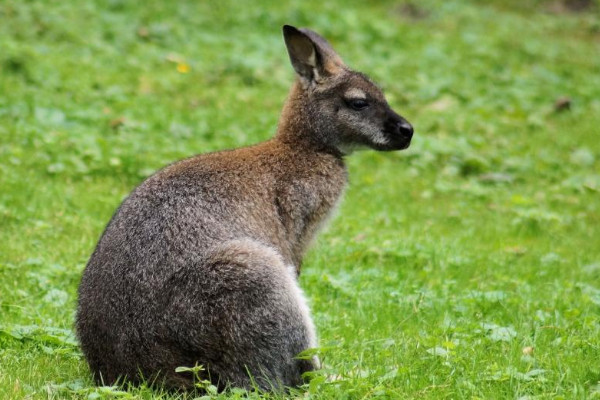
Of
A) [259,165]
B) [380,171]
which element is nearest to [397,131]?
[259,165]

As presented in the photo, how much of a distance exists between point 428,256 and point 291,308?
335cm

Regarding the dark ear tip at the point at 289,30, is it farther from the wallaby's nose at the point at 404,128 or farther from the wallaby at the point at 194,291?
the wallaby at the point at 194,291

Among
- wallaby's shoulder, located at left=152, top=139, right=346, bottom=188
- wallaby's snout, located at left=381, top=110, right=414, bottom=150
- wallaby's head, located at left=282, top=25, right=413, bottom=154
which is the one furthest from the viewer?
wallaby's snout, located at left=381, top=110, right=414, bottom=150

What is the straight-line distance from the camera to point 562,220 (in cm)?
1041

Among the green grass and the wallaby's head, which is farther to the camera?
the wallaby's head

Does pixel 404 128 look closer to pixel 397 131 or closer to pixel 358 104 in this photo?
pixel 397 131

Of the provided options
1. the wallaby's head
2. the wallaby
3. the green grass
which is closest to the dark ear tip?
the wallaby's head

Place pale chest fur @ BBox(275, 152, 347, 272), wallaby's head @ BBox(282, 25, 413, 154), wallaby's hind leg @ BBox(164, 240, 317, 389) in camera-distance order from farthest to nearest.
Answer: wallaby's head @ BBox(282, 25, 413, 154), pale chest fur @ BBox(275, 152, 347, 272), wallaby's hind leg @ BBox(164, 240, 317, 389)

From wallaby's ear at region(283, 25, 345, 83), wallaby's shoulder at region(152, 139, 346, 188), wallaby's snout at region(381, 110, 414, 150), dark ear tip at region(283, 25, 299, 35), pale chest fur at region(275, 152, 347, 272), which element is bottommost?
pale chest fur at region(275, 152, 347, 272)

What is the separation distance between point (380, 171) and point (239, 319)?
6.85 metres

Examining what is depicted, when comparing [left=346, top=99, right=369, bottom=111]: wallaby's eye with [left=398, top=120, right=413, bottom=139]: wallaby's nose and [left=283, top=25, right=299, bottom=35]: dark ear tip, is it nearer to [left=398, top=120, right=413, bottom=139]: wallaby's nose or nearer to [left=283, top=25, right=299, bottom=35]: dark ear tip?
[left=398, top=120, right=413, bottom=139]: wallaby's nose

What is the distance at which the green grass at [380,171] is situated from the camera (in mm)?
5742

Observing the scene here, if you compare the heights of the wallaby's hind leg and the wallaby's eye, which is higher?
the wallaby's eye

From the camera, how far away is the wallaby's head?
6891 mm
